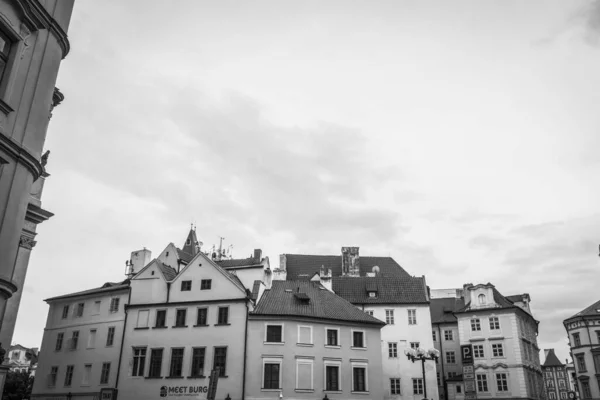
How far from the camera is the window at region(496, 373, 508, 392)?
52.4 m

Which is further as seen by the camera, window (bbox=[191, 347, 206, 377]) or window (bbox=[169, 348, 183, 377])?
window (bbox=[169, 348, 183, 377])

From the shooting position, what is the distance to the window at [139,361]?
136 feet

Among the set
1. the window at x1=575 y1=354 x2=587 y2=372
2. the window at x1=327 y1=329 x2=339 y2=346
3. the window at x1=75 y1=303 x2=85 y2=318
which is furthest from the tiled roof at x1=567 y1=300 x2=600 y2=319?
the window at x1=75 y1=303 x2=85 y2=318

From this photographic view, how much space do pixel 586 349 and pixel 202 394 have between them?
4657cm

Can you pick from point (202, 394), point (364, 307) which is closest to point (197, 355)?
point (202, 394)

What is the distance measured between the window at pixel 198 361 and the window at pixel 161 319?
148 inches

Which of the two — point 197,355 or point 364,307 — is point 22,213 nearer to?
point 197,355

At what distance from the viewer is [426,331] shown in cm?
4997

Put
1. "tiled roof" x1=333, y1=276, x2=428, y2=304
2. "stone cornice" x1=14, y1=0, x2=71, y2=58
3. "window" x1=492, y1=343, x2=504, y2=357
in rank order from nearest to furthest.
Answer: "stone cornice" x1=14, y1=0, x2=71, y2=58 → "tiled roof" x1=333, y1=276, x2=428, y2=304 → "window" x1=492, y1=343, x2=504, y2=357

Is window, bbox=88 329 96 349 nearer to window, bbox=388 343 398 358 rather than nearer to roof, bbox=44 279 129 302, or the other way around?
roof, bbox=44 279 129 302

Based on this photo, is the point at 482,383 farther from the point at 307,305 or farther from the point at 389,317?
the point at 307,305

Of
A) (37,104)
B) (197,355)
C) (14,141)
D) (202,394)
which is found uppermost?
(37,104)

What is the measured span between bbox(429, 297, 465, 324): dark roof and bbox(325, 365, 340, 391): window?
2959cm

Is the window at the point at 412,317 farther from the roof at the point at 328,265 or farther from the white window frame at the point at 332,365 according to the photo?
the roof at the point at 328,265
